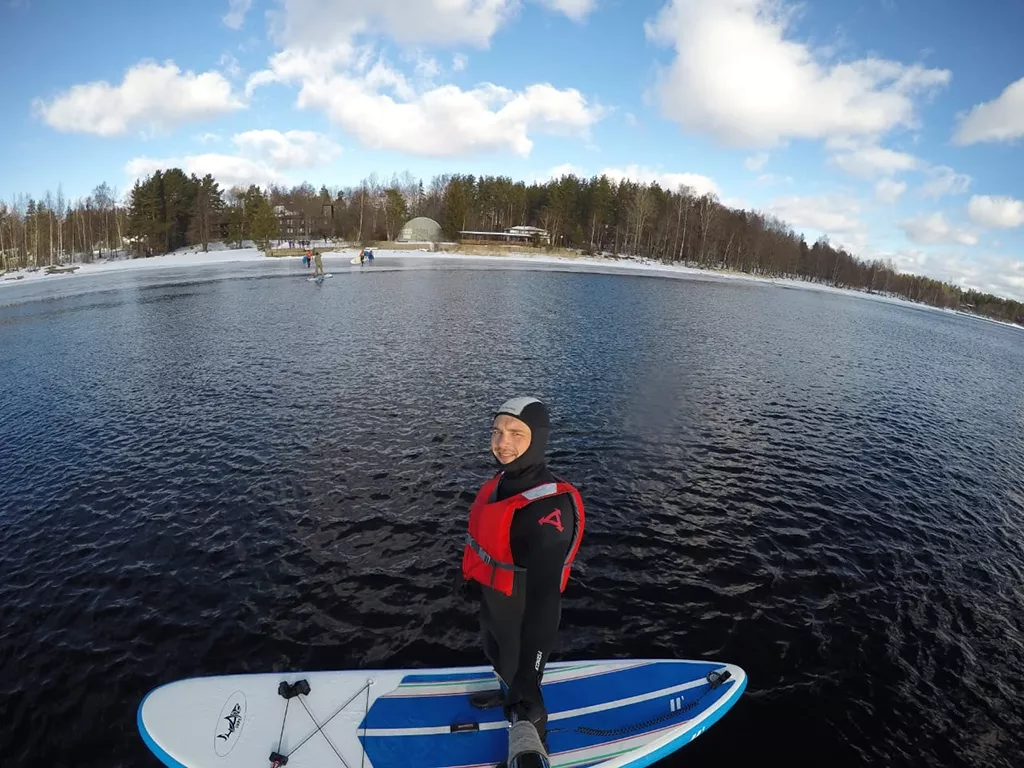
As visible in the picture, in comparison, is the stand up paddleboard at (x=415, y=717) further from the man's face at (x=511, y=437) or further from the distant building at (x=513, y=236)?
the distant building at (x=513, y=236)

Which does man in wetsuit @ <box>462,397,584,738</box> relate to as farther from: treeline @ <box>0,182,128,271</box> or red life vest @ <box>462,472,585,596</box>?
treeline @ <box>0,182,128,271</box>

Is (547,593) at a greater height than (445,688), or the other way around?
(547,593)

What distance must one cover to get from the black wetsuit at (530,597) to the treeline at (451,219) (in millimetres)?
133890

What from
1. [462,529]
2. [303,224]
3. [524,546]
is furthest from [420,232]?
[524,546]

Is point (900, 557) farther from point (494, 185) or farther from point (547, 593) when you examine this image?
point (494, 185)

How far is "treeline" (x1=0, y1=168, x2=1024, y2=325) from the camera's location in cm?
12312

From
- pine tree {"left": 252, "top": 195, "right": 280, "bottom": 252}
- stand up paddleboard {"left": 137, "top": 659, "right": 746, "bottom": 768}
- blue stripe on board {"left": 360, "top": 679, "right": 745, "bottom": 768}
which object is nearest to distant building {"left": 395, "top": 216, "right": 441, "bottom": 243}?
pine tree {"left": 252, "top": 195, "right": 280, "bottom": 252}

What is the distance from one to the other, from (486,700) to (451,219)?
146 meters

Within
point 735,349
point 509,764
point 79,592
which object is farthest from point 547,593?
point 735,349

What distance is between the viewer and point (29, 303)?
54.9 m

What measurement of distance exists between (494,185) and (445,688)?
17135 centimetres

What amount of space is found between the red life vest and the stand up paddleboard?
275 centimetres

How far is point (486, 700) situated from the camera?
24.1ft

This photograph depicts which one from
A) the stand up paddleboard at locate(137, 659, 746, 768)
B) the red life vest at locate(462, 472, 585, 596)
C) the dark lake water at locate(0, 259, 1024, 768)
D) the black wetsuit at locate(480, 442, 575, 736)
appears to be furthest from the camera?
the dark lake water at locate(0, 259, 1024, 768)
